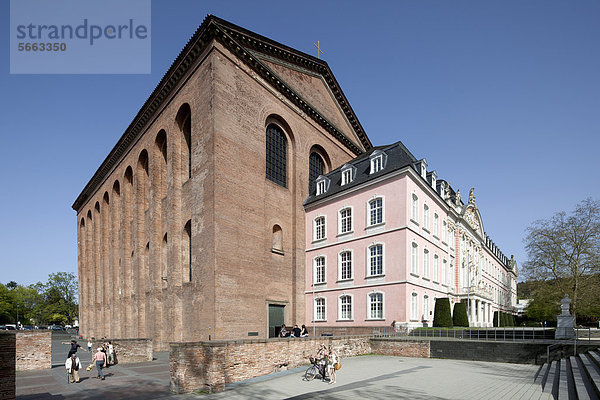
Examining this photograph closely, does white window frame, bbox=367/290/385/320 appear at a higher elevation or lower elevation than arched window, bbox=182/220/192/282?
lower

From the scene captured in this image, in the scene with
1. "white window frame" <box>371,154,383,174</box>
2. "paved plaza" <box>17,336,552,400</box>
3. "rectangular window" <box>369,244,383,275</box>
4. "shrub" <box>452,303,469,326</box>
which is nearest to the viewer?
"paved plaza" <box>17,336,552,400</box>

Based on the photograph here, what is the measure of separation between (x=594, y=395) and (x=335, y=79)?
1388 inches

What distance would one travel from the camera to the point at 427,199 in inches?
1169

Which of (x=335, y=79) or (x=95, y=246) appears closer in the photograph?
(x=335, y=79)

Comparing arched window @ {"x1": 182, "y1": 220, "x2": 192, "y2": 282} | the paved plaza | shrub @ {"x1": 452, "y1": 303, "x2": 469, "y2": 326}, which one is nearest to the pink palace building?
shrub @ {"x1": 452, "y1": 303, "x2": 469, "y2": 326}

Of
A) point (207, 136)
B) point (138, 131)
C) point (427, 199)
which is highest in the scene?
point (138, 131)

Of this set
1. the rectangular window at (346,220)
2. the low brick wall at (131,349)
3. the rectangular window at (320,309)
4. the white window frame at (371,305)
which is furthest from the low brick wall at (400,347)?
the low brick wall at (131,349)

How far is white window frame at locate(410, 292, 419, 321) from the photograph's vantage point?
85.0 feet

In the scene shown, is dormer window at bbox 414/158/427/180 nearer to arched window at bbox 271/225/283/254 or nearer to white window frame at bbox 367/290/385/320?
white window frame at bbox 367/290/385/320

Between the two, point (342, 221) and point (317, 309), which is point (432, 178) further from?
point (317, 309)

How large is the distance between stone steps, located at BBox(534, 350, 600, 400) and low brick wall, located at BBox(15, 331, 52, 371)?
21600 millimetres

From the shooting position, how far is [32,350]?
19328mm

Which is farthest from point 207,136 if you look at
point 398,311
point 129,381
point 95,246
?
point 95,246

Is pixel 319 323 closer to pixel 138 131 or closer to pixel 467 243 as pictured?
pixel 467 243
